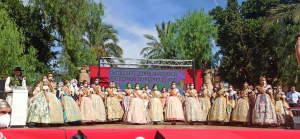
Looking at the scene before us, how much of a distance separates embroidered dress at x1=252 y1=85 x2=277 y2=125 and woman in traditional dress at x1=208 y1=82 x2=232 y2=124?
1.00 metres

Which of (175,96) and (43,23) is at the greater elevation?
(43,23)

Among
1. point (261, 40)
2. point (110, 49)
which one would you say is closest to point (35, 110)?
point (261, 40)

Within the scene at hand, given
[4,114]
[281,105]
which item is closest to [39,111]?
[4,114]

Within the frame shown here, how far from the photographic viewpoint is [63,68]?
17109mm

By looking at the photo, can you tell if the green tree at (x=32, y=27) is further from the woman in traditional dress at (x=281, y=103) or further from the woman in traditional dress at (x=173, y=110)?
the woman in traditional dress at (x=281, y=103)

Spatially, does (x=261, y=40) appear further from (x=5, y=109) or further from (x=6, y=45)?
(x=5, y=109)

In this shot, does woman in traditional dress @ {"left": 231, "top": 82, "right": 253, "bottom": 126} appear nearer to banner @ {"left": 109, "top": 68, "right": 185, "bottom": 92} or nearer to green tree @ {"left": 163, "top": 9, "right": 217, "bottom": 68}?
banner @ {"left": 109, "top": 68, "right": 185, "bottom": 92}

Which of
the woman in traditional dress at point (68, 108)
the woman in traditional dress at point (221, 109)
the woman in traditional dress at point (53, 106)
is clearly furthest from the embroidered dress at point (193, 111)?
the woman in traditional dress at point (53, 106)

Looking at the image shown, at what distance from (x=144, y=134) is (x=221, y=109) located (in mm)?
6475

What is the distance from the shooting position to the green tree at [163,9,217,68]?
2261 centimetres

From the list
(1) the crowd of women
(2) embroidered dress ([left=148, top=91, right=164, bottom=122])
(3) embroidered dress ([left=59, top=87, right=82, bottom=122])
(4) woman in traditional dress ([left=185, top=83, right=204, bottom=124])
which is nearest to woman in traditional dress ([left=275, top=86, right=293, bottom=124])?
(1) the crowd of women

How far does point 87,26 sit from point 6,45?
6.80 metres

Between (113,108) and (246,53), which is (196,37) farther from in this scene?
(113,108)

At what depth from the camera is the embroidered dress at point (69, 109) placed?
23.2 feet
